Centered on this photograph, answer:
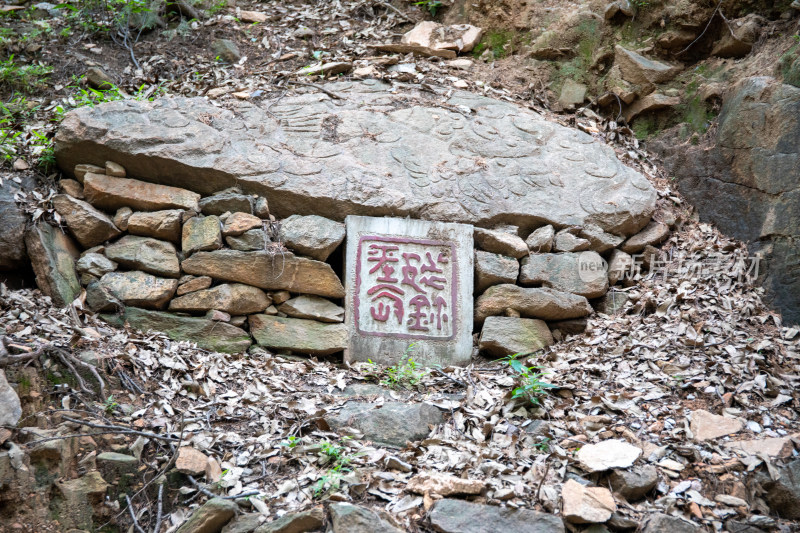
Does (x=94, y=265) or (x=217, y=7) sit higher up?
(x=217, y=7)

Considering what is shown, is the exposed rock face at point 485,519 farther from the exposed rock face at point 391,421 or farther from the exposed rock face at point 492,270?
the exposed rock face at point 492,270

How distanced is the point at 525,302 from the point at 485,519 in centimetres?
223

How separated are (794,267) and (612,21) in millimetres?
3067

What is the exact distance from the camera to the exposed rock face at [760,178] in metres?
4.78

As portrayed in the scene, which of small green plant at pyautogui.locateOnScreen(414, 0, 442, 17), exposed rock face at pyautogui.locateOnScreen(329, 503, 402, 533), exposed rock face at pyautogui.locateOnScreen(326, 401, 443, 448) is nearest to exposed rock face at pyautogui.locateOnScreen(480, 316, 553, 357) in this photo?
exposed rock face at pyautogui.locateOnScreen(326, 401, 443, 448)

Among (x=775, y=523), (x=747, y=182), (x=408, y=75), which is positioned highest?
(x=408, y=75)

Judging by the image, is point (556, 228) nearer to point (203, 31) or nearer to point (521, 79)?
point (521, 79)

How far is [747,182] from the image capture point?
17.0 feet

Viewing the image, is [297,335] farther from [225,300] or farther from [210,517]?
[210,517]

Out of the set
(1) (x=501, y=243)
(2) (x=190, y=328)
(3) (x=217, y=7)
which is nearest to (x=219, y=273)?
(2) (x=190, y=328)

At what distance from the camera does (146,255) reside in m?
4.46

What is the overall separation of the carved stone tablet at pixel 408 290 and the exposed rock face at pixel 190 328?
0.77 meters

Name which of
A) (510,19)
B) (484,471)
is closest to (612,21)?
(510,19)

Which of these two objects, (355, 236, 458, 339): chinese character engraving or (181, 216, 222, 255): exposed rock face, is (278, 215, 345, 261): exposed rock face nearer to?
(355, 236, 458, 339): chinese character engraving
